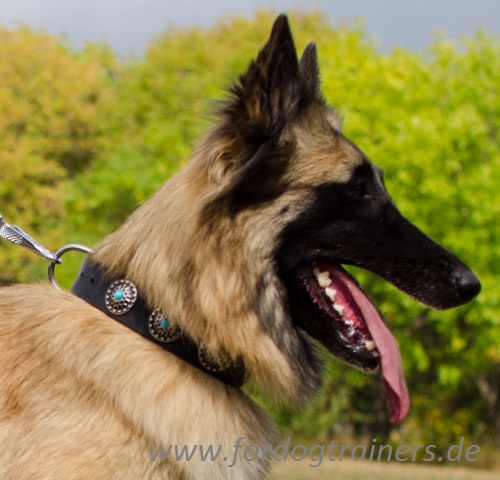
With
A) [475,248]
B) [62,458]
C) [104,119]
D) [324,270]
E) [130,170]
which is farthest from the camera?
[104,119]

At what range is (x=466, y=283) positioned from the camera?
3885 millimetres

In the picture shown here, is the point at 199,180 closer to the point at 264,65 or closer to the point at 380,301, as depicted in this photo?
the point at 264,65

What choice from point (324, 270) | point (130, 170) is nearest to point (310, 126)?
point (324, 270)

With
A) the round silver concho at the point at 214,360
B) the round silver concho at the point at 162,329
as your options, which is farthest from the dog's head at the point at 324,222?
the round silver concho at the point at 162,329

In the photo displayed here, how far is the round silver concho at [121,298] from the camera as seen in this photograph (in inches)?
145

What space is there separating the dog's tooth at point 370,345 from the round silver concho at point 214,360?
614 mm

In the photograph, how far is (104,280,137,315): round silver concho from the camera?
3689 mm

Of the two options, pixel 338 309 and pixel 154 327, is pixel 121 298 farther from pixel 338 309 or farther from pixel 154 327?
pixel 338 309

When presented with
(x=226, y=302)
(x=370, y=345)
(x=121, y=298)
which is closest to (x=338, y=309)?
(x=370, y=345)

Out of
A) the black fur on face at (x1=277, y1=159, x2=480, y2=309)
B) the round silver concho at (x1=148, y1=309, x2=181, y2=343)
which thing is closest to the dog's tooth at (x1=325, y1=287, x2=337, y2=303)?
the black fur on face at (x1=277, y1=159, x2=480, y2=309)

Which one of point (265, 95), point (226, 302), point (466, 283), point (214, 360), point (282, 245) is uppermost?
point (265, 95)

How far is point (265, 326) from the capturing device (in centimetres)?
372

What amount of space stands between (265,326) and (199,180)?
698 millimetres

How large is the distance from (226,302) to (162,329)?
0.29 metres
